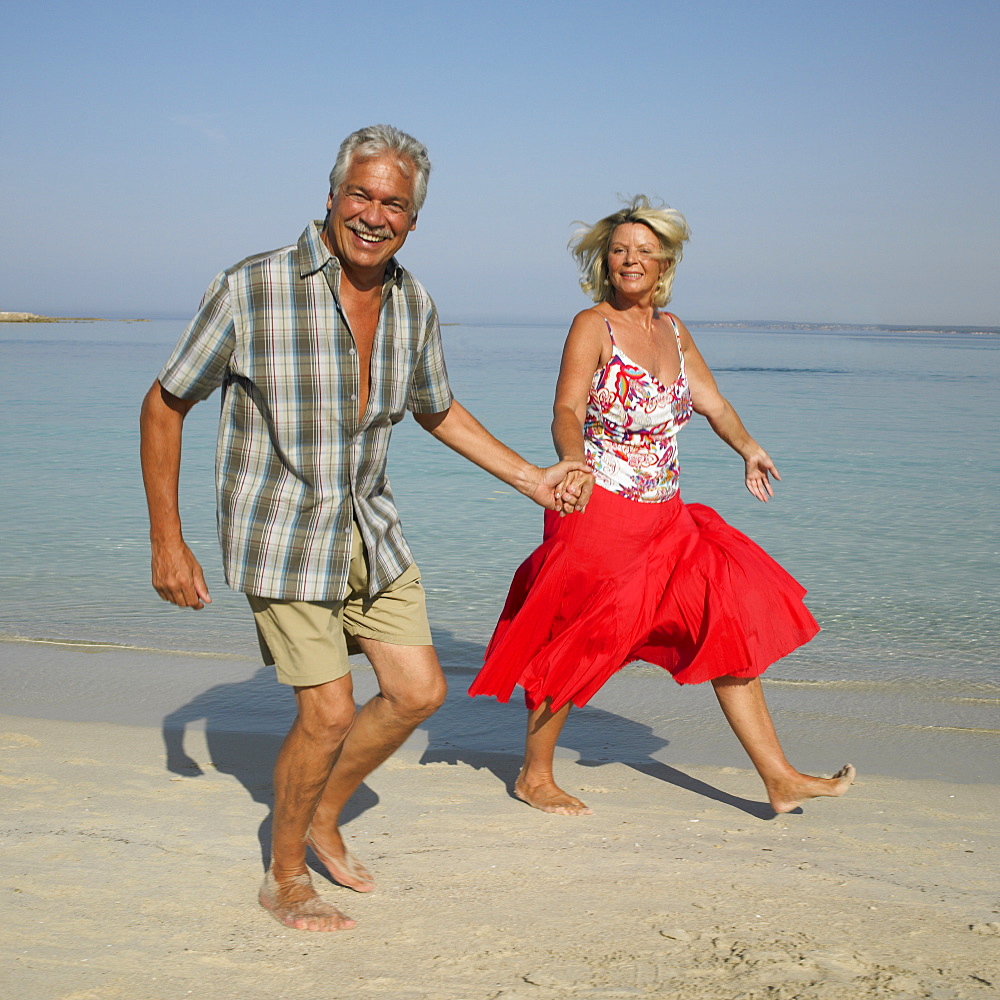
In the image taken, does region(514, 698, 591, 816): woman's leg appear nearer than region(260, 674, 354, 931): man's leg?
No

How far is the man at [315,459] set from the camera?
110 inches

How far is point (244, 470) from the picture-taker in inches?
113

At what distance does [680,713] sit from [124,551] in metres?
5.51

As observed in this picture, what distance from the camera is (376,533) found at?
2990mm

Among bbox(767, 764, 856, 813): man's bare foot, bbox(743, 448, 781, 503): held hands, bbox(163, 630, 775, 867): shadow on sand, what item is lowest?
bbox(163, 630, 775, 867): shadow on sand

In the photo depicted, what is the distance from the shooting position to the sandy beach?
275cm

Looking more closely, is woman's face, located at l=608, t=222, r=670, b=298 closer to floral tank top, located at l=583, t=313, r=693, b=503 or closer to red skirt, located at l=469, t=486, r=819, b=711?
floral tank top, located at l=583, t=313, r=693, b=503

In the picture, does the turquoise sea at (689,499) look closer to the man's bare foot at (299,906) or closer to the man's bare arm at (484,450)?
the man's bare arm at (484,450)

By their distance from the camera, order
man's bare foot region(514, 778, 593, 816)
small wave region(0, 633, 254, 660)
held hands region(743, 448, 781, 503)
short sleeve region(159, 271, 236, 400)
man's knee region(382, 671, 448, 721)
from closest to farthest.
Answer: short sleeve region(159, 271, 236, 400)
man's knee region(382, 671, 448, 721)
man's bare foot region(514, 778, 593, 816)
held hands region(743, 448, 781, 503)
small wave region(0, 633, 254, 660)

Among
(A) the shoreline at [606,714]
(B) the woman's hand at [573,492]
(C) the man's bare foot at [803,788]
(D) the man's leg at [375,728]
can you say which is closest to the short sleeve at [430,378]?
(B) the woman's hand at [573,492]

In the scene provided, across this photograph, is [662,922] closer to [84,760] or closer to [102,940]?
[102,940]

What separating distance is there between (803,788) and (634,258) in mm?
1971

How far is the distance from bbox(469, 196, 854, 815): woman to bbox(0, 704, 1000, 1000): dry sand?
300 mm

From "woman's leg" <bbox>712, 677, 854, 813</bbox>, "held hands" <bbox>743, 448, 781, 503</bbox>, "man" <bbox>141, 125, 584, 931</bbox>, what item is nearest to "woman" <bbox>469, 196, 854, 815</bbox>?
"woman's leg" <bbox>712, 677, 854, 813</bbox>
